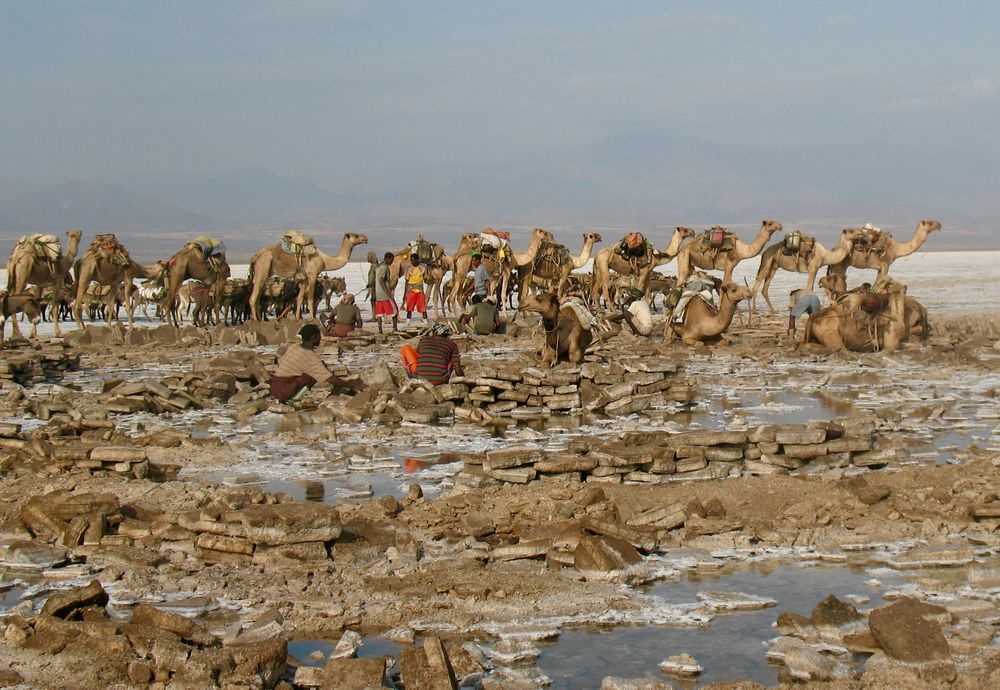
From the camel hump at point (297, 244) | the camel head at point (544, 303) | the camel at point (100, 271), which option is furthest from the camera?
the camel hump at point (297, 244)

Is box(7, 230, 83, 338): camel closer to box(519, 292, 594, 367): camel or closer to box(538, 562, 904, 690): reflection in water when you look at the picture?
box(519, 292, 594, 367): camel

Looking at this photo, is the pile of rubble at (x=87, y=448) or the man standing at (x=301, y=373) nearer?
the pile of rubble at (x=87, y=448)

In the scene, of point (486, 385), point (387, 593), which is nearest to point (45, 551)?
point (387, 593)

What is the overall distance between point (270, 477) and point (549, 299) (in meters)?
6.50

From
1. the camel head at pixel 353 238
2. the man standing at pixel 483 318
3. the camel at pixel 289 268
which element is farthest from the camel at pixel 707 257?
the camel head at pixel 353 238

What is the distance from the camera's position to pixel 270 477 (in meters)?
10.2

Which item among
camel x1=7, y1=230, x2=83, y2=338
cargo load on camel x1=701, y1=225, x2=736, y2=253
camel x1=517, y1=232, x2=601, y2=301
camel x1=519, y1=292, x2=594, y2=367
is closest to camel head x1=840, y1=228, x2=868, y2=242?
cargo load on camel x1=701, y1=225, x2=736, y2=253

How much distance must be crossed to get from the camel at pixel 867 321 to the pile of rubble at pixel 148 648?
14.4 metres

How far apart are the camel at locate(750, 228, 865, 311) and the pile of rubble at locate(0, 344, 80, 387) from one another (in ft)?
45.6

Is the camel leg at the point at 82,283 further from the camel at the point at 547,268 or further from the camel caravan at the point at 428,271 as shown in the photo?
the camel at the point at 547,268

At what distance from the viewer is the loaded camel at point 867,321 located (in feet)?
61.3

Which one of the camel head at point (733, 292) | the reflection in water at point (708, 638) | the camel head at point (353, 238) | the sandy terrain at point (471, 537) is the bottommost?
the reflection in water at point (708, 638)

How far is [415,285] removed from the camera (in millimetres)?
27703

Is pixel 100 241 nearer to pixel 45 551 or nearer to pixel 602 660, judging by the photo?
pixel 45 551
